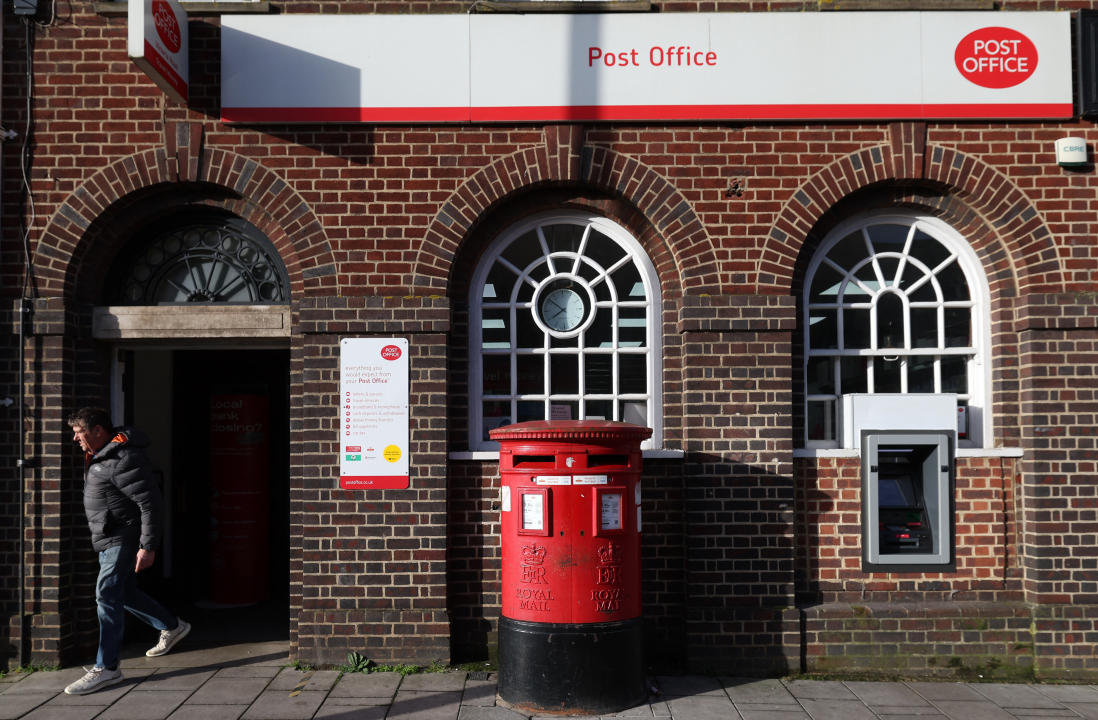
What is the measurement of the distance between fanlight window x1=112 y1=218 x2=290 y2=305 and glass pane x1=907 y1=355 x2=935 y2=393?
486cm

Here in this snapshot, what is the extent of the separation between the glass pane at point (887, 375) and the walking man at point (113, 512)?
539 cm

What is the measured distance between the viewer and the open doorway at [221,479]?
8.21 metres

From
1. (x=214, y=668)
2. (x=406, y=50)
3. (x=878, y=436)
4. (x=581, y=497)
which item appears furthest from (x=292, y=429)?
(x=878, y=436)

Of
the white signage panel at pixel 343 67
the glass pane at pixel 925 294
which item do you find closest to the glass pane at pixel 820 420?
the glass pane at pixel 925 294

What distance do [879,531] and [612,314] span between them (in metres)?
2.56

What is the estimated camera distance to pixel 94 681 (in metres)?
5.61

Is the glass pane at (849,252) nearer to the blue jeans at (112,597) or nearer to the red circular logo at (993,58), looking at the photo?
the red circular logo at (993,58)

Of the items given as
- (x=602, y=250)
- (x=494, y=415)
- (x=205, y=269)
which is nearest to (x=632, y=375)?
(x=602, y=250)

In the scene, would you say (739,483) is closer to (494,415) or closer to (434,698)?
(494,415)

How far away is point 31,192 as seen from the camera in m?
6.25

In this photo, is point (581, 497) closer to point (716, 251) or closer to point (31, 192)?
point (716, 251)

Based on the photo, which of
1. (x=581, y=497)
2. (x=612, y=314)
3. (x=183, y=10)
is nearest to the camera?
(x=581, y=497)

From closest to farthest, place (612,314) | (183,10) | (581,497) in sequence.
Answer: (581,497) < (183,10) < (612,314)

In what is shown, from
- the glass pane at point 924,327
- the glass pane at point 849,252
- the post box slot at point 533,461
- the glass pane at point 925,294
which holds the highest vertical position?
the glass pane at point 849,252
